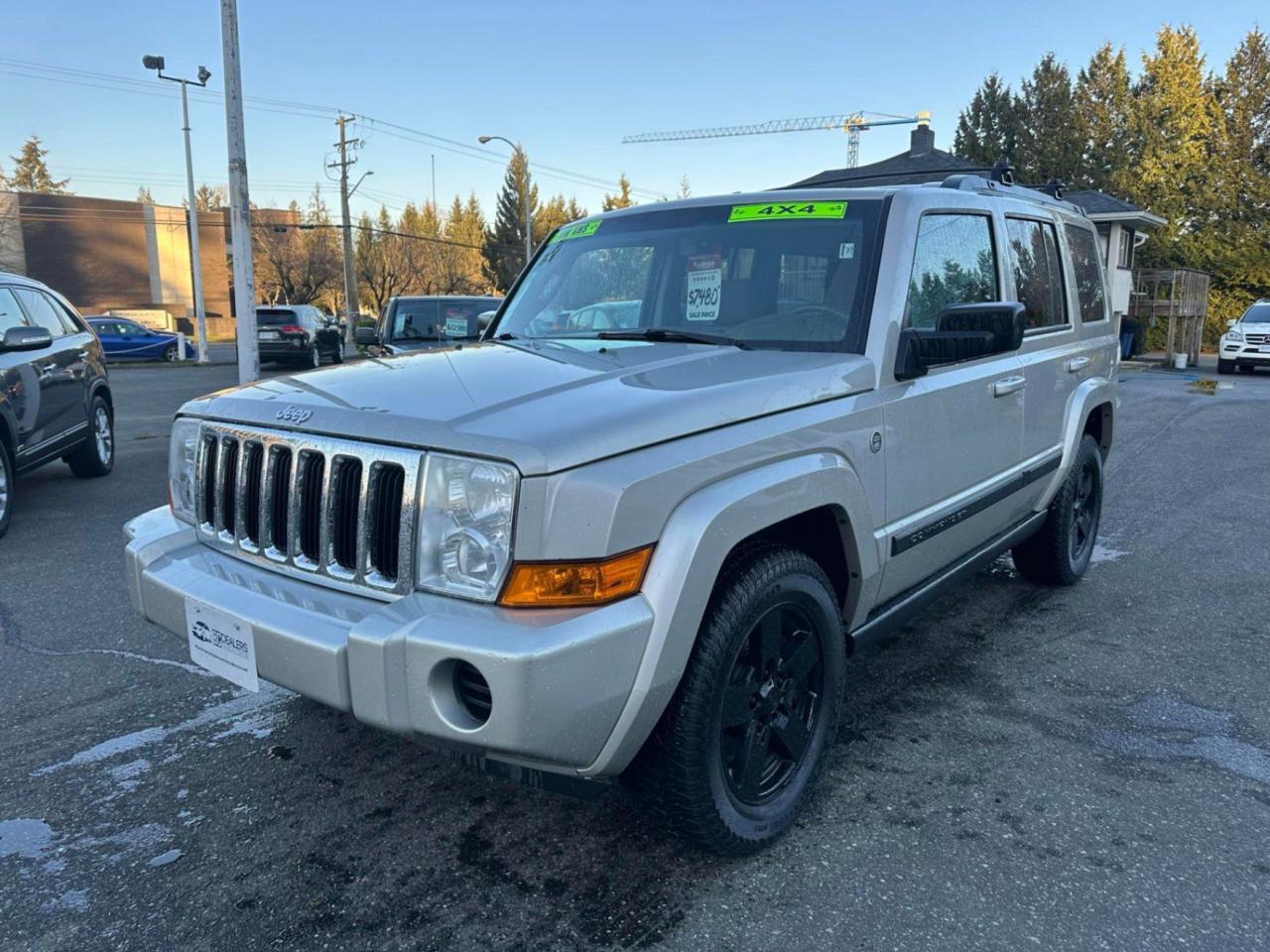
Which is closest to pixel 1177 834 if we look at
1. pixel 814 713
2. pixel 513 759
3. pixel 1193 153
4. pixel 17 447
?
pixel 814 713

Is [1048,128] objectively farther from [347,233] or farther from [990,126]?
[347,233]

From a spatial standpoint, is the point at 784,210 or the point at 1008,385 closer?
the point at 784,210

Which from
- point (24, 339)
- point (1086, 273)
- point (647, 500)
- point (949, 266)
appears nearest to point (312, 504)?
point (647, 500)

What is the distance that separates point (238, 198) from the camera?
12664mm

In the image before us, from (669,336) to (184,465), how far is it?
1600 mm

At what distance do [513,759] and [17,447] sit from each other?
5.89 m

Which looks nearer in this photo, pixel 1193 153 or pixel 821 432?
pixel 821 432

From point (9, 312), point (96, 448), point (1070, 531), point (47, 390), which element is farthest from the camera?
point (96, 448)

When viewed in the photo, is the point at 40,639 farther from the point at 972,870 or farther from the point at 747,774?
the point at 972,870

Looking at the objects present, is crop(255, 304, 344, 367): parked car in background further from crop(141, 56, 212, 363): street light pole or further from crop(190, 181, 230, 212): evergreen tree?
crop(190, 181, 230, 212): evergreen tree

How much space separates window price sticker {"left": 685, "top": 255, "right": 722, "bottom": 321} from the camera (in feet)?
10.6

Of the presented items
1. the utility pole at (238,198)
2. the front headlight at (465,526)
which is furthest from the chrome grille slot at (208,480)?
the utility pole at (238,198)

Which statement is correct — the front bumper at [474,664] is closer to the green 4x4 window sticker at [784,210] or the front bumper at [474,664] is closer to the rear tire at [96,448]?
the green 4x4 window sticker at [784,210]

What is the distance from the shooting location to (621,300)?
350cm
